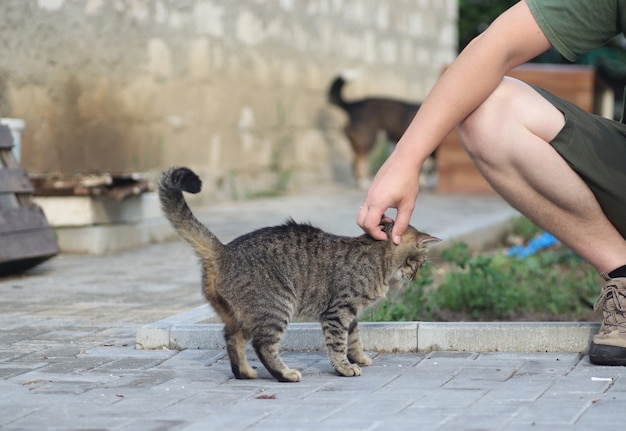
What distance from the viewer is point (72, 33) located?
8.78 m

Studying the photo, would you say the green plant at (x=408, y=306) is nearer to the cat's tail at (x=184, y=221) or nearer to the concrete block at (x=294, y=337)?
the concrete block at (x=294, y=337)

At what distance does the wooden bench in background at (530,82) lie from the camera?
11.7 m

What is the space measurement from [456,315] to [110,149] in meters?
4.71

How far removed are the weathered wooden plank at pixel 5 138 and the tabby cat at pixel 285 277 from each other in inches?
108

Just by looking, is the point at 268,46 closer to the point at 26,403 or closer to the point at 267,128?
the point at 267,128

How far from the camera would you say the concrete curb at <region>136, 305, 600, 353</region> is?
4.22 m

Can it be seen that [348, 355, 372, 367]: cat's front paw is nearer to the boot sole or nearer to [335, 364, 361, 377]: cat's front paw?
[335, 364, 361, 377]: cat's front paw

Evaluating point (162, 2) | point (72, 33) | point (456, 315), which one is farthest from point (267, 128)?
point (456, 315)

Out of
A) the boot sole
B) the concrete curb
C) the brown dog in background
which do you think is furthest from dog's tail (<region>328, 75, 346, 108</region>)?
the boot sole

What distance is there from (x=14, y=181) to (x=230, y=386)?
305 cm

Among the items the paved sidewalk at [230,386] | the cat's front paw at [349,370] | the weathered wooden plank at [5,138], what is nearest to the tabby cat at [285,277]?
the cat's front paw at [349,370]

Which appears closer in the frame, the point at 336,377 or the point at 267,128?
the point at 336,377

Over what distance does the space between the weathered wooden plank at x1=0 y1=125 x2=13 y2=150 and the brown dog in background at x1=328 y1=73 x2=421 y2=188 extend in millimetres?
6720

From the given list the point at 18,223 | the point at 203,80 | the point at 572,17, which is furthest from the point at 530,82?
the point at 572,17
